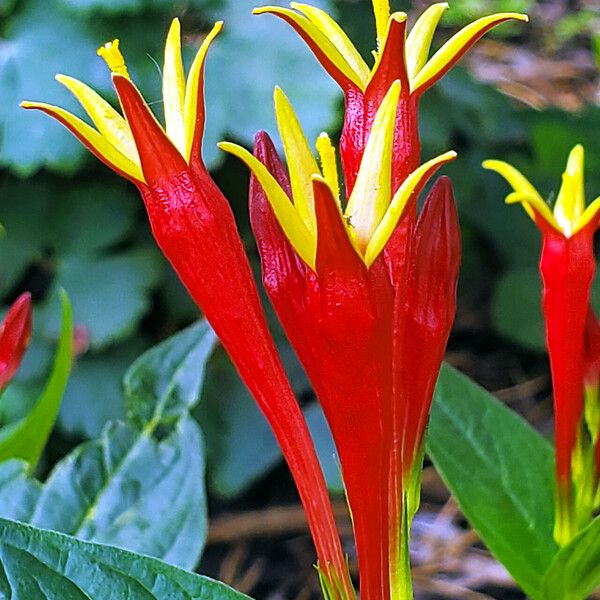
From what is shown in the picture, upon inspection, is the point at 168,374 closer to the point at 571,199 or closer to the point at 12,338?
the point at 12,338

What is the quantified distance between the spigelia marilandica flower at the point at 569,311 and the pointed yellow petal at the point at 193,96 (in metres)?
0.14

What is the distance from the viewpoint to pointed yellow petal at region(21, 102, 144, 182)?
0.35 metres

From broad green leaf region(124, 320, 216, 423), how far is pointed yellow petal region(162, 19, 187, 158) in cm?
25

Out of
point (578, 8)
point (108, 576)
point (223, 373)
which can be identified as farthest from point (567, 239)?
point (578, 8)

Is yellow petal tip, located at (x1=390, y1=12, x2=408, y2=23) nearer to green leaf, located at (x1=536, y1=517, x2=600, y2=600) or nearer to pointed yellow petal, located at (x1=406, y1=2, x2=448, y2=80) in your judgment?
pointed yellow petal, located at (x1=406, y1=2, x2=448, y2=80)

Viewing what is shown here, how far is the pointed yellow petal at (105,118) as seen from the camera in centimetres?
38

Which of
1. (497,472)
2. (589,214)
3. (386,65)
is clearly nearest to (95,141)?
(386,65)

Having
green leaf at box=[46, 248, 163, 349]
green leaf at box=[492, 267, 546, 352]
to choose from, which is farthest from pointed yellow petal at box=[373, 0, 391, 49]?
green leaf at box=[492, 267, 546, 352]

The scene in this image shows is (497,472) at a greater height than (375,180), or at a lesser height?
lesser

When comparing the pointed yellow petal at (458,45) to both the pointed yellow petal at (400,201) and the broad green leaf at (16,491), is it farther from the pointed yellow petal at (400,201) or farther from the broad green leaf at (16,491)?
the broad green leaf at (16,491)

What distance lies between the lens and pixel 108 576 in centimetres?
34

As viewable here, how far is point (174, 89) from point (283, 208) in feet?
0.31

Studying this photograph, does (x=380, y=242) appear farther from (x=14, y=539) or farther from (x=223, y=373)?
(x=223, y=373)

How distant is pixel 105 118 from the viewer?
0.38 meters
